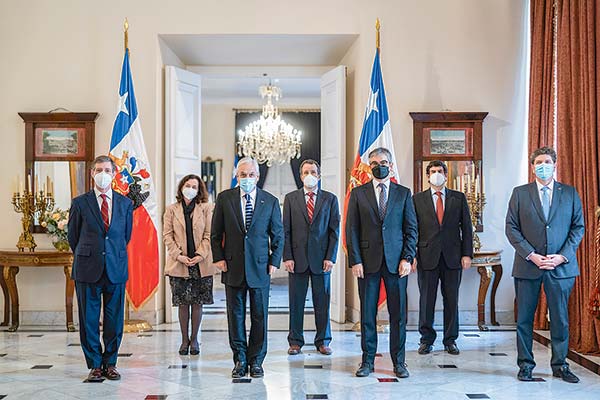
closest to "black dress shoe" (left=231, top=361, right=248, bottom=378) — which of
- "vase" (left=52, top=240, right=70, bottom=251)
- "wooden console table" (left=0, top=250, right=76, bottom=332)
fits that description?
"wooden console table" (left=0, top=250, right=76, bottom=332)

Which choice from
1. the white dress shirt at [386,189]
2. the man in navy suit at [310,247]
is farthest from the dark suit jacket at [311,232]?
the white dress shirt at [386,189]

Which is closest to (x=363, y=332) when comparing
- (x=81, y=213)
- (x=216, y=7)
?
(x=81, y=213)

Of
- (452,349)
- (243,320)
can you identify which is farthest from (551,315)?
(243,320)

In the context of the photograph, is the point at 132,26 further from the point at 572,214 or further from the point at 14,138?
the point at 572,214

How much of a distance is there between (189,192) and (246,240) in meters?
A: 1.11

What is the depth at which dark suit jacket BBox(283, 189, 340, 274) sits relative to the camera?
6.35 metres

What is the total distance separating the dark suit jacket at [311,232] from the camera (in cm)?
635

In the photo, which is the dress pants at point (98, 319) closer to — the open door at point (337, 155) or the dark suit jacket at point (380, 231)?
the dark suit jacket at point (380, 231)

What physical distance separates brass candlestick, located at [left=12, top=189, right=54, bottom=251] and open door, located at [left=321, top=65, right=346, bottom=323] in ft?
10.4

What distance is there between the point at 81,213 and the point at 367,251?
213 centimetres

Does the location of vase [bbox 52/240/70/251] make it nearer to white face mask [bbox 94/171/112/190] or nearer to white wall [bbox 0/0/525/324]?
white wall [bbox 0/0/525/324]

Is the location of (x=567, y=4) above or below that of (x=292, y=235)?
above

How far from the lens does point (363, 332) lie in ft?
18.0

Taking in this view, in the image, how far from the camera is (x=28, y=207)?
7715 mm
